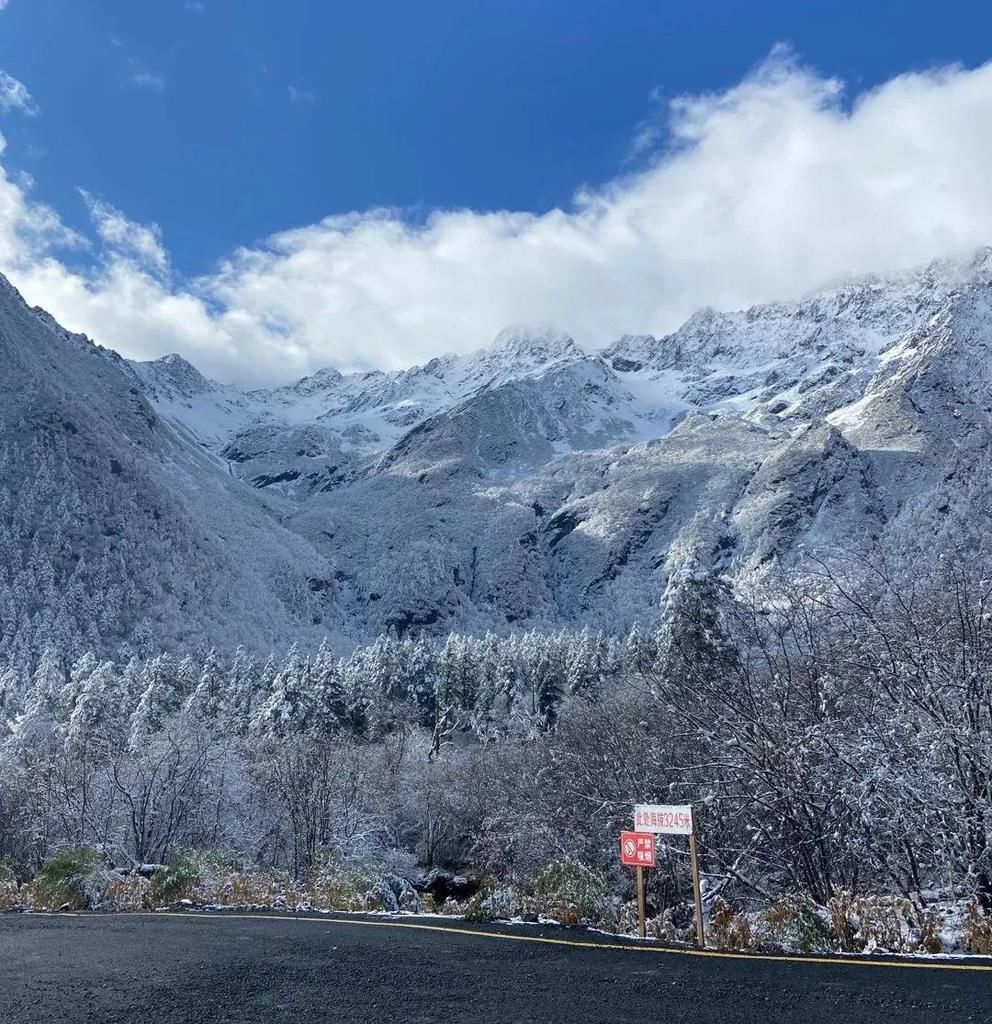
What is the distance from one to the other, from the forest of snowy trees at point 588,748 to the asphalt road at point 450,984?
8.69 feet

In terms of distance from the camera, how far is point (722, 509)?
156 meters

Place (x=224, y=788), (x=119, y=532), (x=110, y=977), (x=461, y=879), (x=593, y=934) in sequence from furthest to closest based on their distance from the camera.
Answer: (x=119, y=532) < (x=224, y=788) < (x=461, y=879) < (x=593, y=934) < (x=110, y=977)

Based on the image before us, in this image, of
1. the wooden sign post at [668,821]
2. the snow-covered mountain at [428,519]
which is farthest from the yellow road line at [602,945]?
the snow-covered mountain at [428,519]

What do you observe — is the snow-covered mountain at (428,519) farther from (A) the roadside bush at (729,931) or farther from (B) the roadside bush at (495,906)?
(A) the roadside bush at (729,931)

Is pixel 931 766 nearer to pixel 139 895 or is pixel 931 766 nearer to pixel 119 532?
pixel 139 895

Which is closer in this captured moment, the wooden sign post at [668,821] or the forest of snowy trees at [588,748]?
the wooden sign post at [668,821]

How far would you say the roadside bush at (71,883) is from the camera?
1705 centimetres

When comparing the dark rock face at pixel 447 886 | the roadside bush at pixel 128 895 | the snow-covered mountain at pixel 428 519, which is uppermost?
the snow-covered mountain at pixel 428 519

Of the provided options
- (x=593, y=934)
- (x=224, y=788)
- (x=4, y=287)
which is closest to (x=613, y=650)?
(x=224, y=788)

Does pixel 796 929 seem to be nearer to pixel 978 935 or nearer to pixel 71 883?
pixel 978 935

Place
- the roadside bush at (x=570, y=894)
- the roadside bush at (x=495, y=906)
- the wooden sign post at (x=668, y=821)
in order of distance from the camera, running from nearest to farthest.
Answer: the wooden sign post at (x=668, y=821) < the roadside bush at (x=570, y=894) < the roadside bush at (x=495, y=906)

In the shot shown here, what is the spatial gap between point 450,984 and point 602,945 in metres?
2.55

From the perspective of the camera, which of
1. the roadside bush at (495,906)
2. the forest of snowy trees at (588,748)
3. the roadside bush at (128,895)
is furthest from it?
the roadside bush at (128,895)

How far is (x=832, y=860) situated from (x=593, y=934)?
12.3ft
